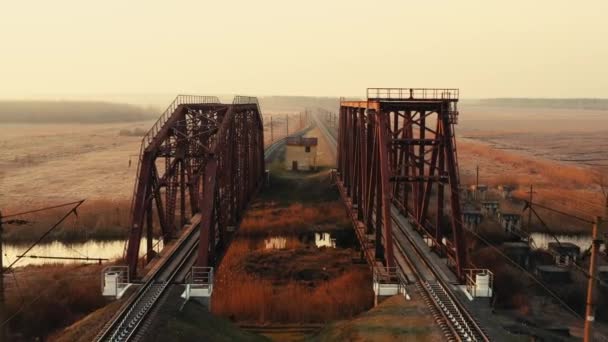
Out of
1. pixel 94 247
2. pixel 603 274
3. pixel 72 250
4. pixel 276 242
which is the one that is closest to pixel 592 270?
pixel 603 274

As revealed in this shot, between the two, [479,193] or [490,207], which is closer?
[490,207]

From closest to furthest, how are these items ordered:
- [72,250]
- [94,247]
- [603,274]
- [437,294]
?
1. [437,294]
2. [603,274]
3. [72,250]
4. [94,247]

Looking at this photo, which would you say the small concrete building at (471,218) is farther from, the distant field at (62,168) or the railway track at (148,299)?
the distant field at (62,168)

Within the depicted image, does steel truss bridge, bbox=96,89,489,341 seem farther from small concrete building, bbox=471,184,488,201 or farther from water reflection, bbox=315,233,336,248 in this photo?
small concrete building, bbox=471,184,488,201

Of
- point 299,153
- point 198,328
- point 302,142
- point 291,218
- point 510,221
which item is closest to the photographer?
point 198,328

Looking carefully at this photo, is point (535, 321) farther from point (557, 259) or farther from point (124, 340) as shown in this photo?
point (124, 340)

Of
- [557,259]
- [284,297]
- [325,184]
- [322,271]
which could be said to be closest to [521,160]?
[325,184]

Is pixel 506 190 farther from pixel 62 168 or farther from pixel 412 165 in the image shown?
pixel 62 168
